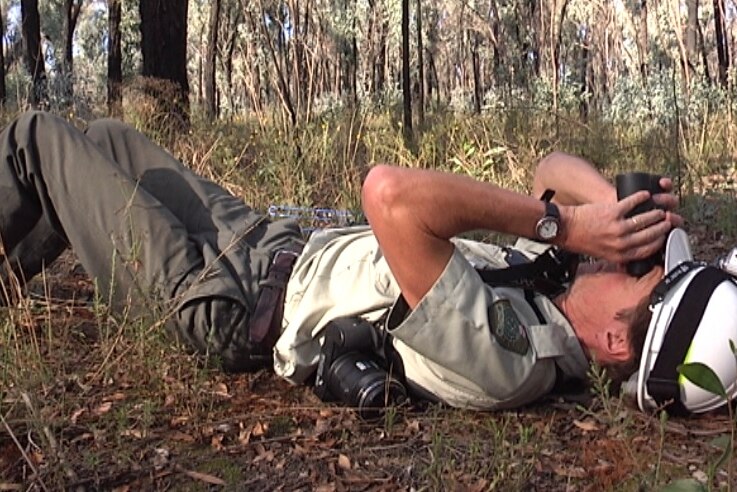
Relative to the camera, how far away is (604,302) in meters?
2.23

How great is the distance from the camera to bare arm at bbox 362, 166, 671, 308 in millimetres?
2053

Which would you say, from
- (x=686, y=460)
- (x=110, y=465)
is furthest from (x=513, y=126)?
(x=110, y=465)

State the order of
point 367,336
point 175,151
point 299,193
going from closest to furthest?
point 367,336 < point 299,193 < point 175,151

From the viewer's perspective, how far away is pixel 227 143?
5.34m

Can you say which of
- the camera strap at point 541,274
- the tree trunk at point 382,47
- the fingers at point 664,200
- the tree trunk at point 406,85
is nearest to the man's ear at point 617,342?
the camera strap at point 541,274

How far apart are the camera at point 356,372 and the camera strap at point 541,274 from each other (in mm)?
378

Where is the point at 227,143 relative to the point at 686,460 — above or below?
above

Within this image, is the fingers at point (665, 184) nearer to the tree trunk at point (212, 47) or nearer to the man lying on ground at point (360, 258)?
the man lying on ground at point (360, 258)

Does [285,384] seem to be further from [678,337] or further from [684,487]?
[684,487]

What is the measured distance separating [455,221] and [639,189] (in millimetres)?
509

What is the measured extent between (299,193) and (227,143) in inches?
43.6

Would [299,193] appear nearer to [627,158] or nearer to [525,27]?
[627,158]

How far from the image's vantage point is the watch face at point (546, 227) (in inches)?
82.0

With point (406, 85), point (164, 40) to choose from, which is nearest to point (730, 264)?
point (406, 85)
